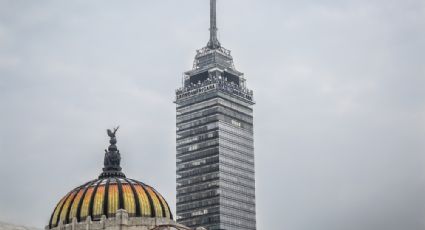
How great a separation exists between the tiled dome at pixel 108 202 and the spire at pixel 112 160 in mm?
3853

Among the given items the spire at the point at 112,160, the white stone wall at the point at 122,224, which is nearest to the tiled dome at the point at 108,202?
the white stone wall at the point at 122,224

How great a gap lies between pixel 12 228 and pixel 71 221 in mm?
27300

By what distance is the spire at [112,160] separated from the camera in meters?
141

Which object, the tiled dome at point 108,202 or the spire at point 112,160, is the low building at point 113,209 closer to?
the tiled dome at point 108,202

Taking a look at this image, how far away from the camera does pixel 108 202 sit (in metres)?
129

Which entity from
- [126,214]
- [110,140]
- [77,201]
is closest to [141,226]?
[126,214]

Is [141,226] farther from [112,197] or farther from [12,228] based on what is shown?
[12,228]

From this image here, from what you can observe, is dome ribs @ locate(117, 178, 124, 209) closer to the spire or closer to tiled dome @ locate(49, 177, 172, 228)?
tiled dome @ locate(49, 177, 172, 228)

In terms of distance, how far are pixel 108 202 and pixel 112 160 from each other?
14980 mm

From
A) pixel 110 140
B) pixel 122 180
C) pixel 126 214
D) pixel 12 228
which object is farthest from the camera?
pixel 110 140

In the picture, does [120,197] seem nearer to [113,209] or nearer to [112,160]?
[113,209]

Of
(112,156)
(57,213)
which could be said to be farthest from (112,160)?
(57,213)

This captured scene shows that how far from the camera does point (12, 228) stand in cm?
10219

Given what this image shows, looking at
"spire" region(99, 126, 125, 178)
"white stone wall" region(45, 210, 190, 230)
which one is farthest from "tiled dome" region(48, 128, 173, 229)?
"spire" region(99, 126, 125, 178)
